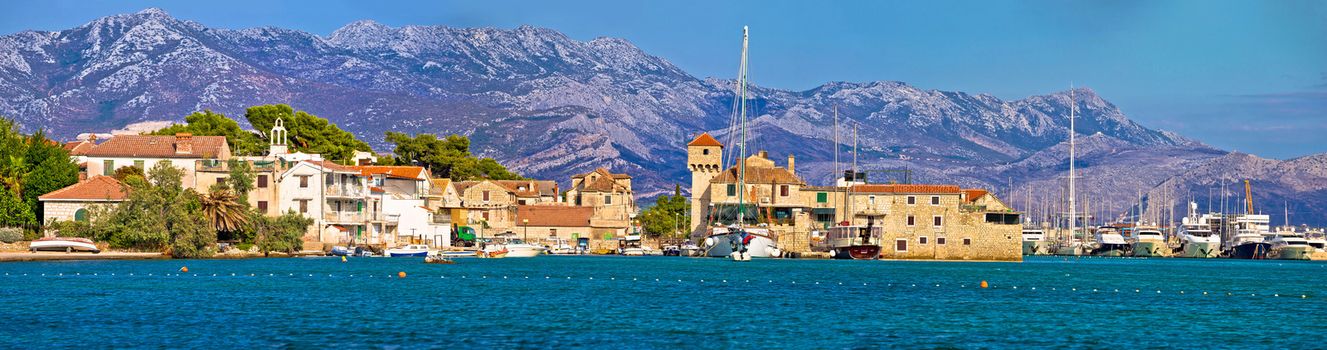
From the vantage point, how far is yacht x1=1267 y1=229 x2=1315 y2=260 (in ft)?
518

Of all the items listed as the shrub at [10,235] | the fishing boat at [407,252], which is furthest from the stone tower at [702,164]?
the shrub at [10,235]

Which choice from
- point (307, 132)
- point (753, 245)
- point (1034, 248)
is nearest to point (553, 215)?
point (307, 132)

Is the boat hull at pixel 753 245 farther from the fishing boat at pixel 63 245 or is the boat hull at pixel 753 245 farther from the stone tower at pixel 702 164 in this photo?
the fishing boat at pixel 63 245

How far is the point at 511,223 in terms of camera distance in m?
132

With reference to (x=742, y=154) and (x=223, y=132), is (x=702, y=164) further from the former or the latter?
(x=223, y=132)

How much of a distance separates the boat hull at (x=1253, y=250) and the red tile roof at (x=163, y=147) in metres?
110

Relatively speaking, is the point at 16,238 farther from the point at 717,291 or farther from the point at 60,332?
the point at 60,332

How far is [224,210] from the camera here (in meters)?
92.5

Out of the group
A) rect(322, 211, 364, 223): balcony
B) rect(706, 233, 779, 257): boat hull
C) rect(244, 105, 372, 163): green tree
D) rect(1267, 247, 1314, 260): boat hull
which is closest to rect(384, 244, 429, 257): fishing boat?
rect(322, 211, 364, 223): balcony

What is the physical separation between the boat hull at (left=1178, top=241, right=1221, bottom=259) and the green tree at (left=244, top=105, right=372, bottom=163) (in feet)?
300

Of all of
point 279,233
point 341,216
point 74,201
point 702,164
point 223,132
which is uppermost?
point 223,132

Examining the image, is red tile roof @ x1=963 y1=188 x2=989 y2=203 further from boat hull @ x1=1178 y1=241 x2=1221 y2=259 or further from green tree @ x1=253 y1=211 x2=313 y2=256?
green tree @ x1=253 y1=211 x2=313 y2=256

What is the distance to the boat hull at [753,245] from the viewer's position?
11231 cm

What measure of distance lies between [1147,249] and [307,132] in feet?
303
